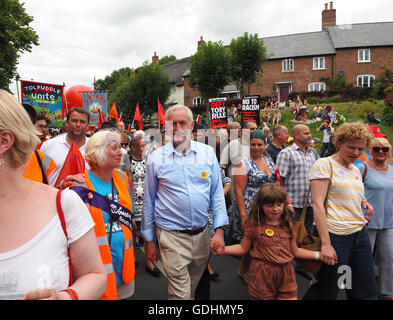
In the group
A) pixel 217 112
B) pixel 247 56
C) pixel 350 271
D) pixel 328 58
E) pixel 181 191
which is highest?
pixel 328 58

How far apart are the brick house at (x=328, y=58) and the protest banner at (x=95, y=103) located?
86.8 feet

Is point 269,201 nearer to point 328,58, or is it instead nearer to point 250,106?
point 250,106

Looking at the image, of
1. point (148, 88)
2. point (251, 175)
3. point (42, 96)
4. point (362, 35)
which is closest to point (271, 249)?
point (251, 175)

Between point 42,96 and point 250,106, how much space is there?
653 cm

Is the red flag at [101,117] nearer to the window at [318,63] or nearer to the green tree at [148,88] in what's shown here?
the green tree at [148,88]

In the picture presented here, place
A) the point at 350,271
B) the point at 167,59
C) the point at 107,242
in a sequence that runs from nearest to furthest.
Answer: the point at 107,242 < the point at 350,271 < the point at 167,59

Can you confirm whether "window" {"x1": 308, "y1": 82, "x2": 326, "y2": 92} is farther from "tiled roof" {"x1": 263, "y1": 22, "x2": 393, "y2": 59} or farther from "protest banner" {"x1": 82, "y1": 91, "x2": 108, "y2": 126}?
"protest banner" {"x1": 82, "y1": 91, "x2": 108, "y2": 126}

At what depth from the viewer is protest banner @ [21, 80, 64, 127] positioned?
31.0 ft

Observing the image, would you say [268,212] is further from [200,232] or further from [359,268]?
[359,268]

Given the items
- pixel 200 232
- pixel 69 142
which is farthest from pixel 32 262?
pixel 69 142

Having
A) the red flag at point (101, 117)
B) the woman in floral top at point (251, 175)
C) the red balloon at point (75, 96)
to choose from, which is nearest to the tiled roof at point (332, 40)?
the red balloon at point (75, 96)

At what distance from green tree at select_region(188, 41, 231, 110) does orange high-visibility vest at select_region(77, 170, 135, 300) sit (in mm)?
30541

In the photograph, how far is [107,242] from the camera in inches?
91.0

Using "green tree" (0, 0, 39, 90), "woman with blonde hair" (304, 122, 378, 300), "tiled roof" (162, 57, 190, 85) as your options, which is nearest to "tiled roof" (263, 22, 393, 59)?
"tiled roof" (162, 57, 190, 85)
